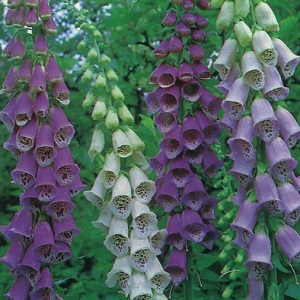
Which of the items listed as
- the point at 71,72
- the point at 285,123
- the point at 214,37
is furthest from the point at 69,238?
the point at 71,72


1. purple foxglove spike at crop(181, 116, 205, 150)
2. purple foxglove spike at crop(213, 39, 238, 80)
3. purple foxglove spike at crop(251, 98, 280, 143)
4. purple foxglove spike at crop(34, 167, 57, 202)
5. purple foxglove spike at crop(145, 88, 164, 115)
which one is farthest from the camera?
purple foxglove spike at crop(145, 88, 164, 115)

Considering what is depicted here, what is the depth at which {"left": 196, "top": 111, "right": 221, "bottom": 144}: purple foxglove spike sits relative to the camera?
297cm

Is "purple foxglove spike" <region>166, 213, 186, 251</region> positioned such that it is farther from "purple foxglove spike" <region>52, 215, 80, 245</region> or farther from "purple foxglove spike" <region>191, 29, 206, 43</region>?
"purple foxglove spike" <region>191, 29, 206, 43</region>

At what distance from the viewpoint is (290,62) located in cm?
272

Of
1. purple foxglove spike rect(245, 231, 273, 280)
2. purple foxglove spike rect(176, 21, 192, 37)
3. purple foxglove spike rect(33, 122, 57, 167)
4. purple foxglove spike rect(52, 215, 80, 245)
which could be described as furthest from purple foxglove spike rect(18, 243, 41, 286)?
purple foxglove spike rect(176, 21, 192, 37)

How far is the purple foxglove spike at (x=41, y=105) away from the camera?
9.23ft

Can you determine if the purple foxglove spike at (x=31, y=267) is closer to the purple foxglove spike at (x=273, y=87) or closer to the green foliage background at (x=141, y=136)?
the green foliage background at (x=141, y=136)

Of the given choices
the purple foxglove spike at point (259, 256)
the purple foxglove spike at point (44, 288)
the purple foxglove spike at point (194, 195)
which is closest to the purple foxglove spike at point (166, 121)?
the purple foxglove spike at point (194, 195)

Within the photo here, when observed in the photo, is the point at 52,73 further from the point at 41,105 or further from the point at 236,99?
the point at 236,99

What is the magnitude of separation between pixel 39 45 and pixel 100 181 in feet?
1.85

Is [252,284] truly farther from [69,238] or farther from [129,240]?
[69,238]

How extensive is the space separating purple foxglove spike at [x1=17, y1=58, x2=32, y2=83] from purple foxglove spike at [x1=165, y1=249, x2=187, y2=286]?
89cm

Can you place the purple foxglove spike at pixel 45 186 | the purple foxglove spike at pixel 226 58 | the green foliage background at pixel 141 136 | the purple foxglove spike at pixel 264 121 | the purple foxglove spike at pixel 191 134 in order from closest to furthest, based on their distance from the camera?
the purple foxglove spike at pixel 264 121 → the purple foxglove spike at pixel 226 58 → the purple foxglove spike at pixel 45 186 → the purple foxglove spike at pixel 191 134 → the green foliage background at pixel 141 136

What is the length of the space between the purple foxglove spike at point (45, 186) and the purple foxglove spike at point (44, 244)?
12 centimetres
